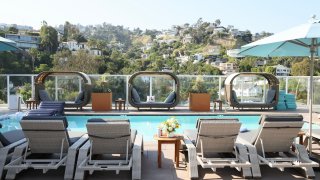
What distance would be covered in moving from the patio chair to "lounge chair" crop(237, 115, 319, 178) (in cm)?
273

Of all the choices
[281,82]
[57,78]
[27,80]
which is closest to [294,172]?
[281,82]

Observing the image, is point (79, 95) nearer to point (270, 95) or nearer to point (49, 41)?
point (270, 95)

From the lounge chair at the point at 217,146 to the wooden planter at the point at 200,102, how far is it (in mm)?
7166

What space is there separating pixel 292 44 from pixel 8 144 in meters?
5.55

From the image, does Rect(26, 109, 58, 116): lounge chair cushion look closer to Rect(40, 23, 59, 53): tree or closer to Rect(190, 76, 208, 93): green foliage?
Rect(190, 76, 208, 93): green foliage

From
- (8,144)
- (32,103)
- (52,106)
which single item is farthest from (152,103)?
(8,144)

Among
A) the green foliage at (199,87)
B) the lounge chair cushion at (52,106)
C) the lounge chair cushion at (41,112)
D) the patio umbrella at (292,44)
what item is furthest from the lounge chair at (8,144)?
the green foliage at (199,87)

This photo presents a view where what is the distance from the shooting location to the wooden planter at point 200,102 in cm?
1272

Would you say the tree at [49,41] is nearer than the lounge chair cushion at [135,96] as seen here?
No

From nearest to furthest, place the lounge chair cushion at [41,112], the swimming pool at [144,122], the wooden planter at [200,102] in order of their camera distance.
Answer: the lounge chair cushion at [41,112] → the swimming pool at [144,122] → the wooden planter at [200,102]

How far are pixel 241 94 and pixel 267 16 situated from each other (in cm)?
1393

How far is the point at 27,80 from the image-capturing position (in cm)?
1377

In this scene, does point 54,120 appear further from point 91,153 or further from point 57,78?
point 57,78

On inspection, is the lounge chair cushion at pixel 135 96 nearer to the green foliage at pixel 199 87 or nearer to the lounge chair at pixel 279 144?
the green foliage at pixel 199 87
